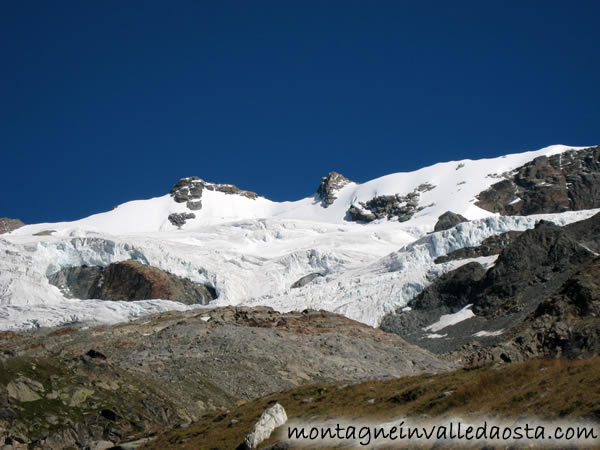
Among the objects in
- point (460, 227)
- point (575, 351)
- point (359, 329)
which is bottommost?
point (575, 351)

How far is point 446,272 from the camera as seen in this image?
394ft

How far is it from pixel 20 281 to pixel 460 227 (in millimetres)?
81181

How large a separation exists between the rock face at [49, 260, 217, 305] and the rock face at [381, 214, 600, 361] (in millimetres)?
43124

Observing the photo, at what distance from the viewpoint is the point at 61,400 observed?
93.9 ft

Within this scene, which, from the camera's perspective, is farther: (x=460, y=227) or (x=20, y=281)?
(x=460, y=227)

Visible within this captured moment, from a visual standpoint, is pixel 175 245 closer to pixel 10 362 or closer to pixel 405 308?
pixel 405 308

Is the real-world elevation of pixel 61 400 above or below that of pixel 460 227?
below

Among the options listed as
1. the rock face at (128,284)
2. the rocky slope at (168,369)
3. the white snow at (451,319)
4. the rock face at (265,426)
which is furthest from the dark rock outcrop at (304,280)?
the rock face at (265,426)

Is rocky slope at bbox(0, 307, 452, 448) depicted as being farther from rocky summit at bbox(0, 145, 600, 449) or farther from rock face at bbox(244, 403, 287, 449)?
rock face at bbox(244, 403, 287, 449)

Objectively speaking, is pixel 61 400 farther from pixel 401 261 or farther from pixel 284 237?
pixel 284 237

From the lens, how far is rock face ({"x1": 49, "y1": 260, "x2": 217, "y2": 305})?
132750mm

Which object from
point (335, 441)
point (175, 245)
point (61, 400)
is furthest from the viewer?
point (175, 245)

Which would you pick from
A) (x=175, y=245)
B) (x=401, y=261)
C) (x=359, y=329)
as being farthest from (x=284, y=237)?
(x=359, y=329)

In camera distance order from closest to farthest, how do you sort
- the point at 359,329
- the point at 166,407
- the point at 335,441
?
1. the point at 335,441
2. the point at 166,407
3. the point at 359,329
